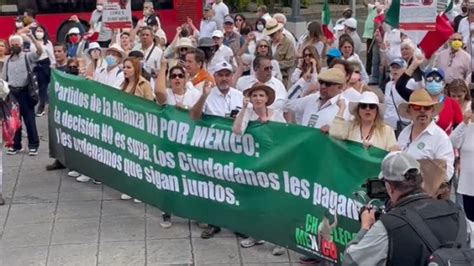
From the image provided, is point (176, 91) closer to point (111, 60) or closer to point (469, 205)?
point (111, 60)

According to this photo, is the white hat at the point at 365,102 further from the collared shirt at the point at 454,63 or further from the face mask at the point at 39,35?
the face mask at the point at 39,35

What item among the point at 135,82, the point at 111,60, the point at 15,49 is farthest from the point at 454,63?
the point at 15,49

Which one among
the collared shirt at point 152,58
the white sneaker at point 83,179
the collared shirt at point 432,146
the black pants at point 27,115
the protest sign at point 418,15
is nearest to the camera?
the collared shirt at point 432,146

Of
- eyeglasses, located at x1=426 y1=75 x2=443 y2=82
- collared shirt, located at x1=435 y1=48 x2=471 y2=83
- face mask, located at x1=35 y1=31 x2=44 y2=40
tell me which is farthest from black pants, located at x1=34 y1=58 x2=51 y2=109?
eyeglasses, located at x1=426 y1=75 x2=443 y2=82

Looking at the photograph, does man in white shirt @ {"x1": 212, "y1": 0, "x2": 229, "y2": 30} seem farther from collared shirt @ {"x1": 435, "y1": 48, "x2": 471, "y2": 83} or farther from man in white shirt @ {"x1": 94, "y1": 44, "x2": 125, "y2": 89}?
man in white shirt @ {"x1": 94, "y1": 44, "x2": 125, "y2": 89}

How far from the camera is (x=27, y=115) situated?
1195 centimetres

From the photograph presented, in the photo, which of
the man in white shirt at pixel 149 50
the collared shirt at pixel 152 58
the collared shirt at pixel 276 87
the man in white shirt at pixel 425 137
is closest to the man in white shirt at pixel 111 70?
the collared shirt at pixel 276 87

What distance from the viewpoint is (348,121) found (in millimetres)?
7180

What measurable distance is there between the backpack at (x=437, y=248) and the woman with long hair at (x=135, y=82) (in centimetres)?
536

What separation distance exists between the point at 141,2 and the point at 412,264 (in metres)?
19.6

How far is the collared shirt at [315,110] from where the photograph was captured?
25.2 ft

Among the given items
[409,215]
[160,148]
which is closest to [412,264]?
[409,215]

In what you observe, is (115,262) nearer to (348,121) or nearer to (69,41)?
(348,121)

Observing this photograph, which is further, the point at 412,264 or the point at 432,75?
the point at 432,75
